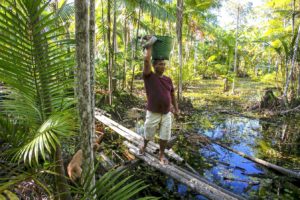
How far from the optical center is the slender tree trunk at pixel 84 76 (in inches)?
74.1

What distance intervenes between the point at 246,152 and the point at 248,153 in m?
0.07

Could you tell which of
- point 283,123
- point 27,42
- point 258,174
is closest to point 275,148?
point 258,174

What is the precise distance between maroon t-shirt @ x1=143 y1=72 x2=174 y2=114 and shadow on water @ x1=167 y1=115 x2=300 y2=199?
1509 mm

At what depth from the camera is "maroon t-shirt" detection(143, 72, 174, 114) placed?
3.68 m

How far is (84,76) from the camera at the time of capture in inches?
77.9

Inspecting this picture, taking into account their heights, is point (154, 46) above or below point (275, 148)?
above

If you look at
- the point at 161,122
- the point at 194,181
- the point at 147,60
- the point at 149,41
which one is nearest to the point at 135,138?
the point at 161,122

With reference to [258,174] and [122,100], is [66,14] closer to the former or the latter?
[122,100]

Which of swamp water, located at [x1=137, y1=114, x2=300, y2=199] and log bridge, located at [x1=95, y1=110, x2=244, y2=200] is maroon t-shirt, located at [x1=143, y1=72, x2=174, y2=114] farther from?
swamp water, located at [x1=137, y1=114, x2=300, y2=199]

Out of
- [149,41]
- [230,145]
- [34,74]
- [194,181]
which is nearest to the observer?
[34,74]

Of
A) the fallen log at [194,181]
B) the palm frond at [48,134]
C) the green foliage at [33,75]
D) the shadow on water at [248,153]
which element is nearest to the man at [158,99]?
the fallen log at [194,181]

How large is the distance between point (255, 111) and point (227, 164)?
5.89 meters

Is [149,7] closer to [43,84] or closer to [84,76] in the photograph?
[84,76]

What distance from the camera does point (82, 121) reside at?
202 cm
